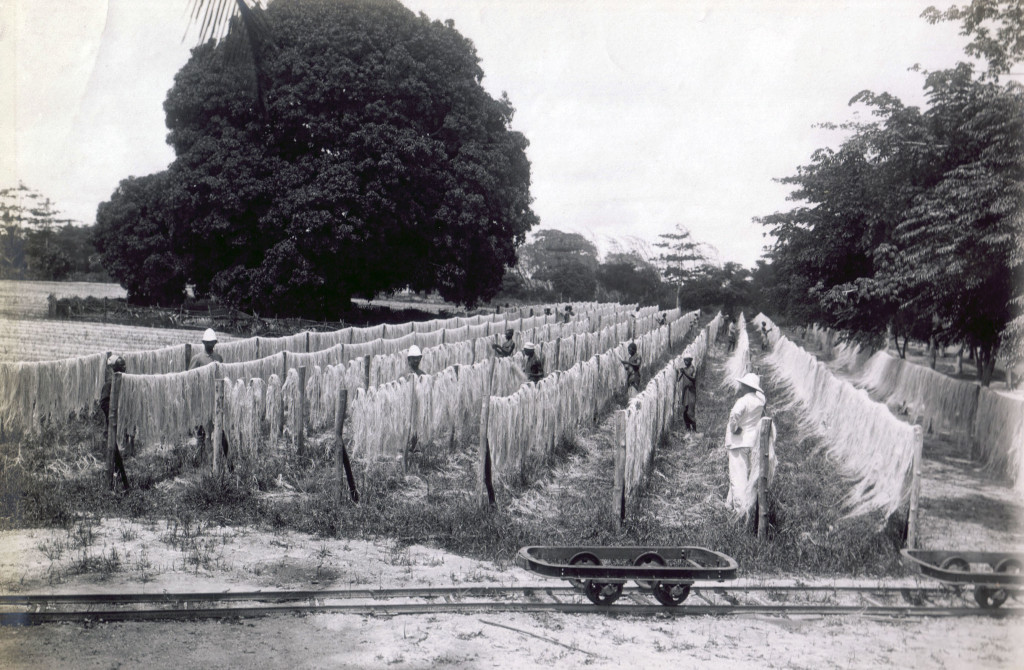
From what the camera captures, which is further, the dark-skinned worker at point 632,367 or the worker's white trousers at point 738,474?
the dark-skinned worker at point 632,367

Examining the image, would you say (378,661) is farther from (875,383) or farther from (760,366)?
(760,366)

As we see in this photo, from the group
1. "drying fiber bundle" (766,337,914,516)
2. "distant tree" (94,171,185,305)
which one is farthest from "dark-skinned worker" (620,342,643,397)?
"distant tree" (94,171,185,305)

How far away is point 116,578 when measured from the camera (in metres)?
6.11

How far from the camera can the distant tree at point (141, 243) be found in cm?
2961

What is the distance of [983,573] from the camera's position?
5613mm

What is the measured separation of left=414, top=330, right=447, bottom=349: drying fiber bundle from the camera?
1822 centimetres

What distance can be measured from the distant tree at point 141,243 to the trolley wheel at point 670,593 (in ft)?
87.4

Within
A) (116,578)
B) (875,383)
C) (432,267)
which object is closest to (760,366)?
(875,383)

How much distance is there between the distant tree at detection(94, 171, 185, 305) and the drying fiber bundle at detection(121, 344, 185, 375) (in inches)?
719

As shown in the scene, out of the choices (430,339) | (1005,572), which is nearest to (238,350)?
(430,339)

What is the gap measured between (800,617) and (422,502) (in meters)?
4.04

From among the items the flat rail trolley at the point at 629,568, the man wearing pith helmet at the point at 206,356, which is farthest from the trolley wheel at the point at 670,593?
the man wearing pith helmet at the point at 206,356

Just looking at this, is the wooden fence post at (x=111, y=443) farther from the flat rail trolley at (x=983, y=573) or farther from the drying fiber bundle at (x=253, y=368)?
the flat rail trolley at (x=983, y=573)

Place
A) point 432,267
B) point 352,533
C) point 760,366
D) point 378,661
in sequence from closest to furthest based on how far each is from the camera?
point 378,661 < point 352,533 < point 760,366 < point 432,267
